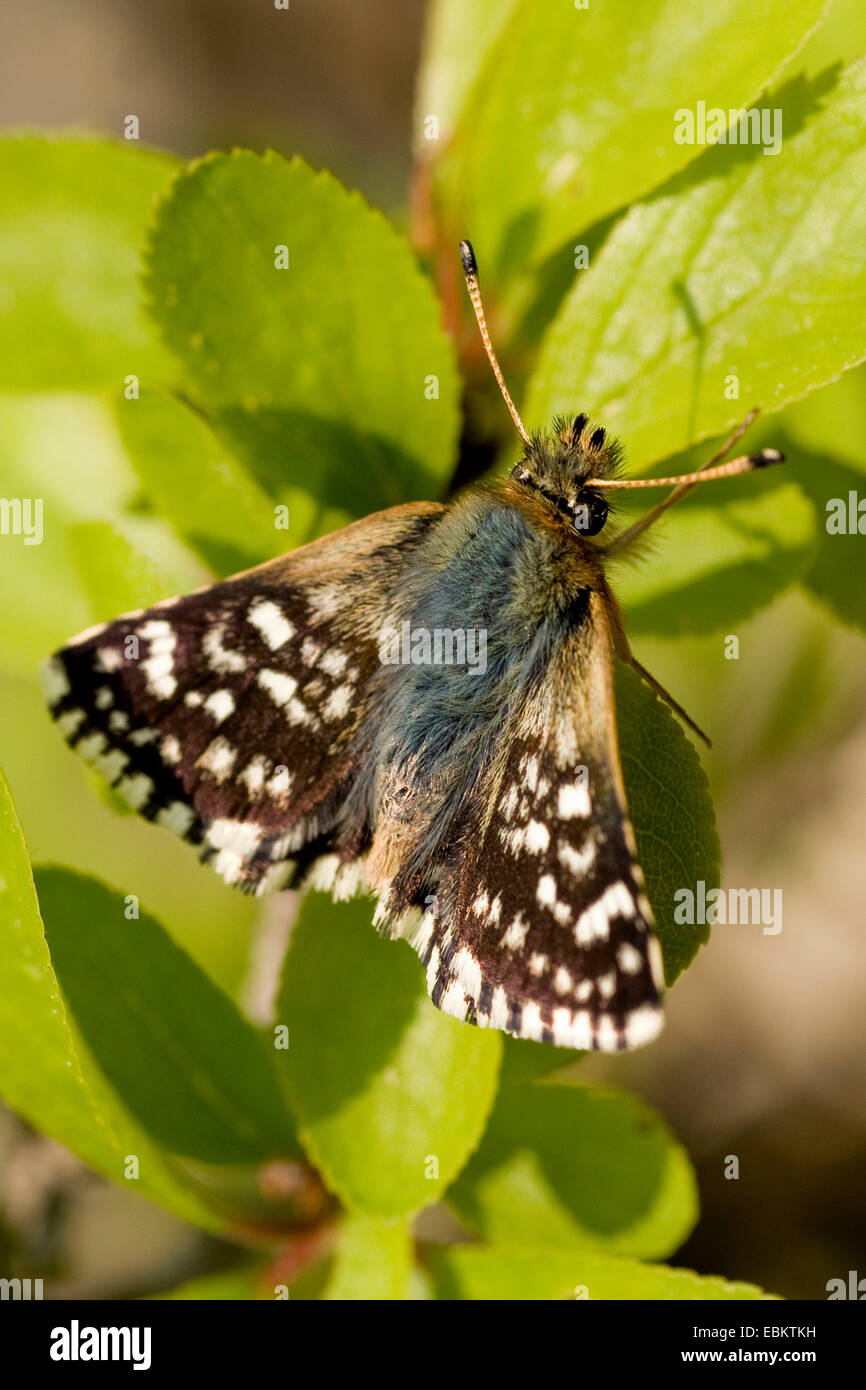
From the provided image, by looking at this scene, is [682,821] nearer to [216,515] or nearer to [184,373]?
[216,515]

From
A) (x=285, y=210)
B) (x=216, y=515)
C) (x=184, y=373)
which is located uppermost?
(x=285, y=210)

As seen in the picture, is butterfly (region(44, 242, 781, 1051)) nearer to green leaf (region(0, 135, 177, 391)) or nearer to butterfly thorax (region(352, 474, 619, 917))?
butterfly thorax (region(352, 474, 619, 917))

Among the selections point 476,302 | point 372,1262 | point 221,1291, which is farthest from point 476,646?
point 221,1291

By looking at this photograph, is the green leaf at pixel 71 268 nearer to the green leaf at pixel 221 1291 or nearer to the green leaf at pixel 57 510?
the green leaf at pixel 57 510

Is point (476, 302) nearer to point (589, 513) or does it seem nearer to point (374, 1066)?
point (589, 513)

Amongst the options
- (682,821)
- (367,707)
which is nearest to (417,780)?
(367,707)

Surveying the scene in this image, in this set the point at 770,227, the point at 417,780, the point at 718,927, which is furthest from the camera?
the point at 718,927

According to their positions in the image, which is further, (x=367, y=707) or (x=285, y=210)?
(x=367, y=707)
